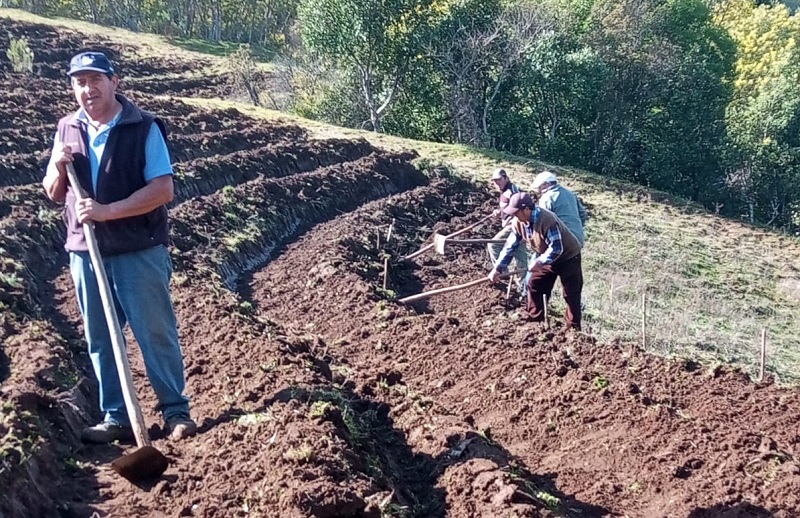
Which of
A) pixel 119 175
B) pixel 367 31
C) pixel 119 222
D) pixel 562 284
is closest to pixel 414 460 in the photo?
pixel 119 222

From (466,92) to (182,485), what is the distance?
27279 millimetres

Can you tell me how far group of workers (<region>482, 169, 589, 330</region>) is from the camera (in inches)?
350

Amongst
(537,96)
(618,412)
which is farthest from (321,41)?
(618,412)

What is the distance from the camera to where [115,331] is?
5.09 m

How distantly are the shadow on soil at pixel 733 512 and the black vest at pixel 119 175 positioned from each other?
3850 mm

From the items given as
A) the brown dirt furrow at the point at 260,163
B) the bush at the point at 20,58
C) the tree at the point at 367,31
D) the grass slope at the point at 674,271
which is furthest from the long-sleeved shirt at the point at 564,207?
the bush at the point at 20,58

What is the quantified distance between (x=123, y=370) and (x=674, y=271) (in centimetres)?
1379

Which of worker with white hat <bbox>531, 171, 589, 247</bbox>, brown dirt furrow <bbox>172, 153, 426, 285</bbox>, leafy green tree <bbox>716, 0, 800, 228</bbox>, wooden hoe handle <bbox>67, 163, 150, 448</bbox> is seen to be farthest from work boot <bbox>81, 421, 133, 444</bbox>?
leafy green tree <bbox>716, 0, 800, 228</bbox>

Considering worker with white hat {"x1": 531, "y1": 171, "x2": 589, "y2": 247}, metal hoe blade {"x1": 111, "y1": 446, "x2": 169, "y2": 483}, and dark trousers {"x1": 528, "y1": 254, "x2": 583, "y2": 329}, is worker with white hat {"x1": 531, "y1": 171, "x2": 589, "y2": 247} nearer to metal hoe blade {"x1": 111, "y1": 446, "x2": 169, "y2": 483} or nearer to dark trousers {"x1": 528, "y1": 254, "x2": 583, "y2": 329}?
dark trousers {"x1": 528, "y1": 254, "x2": 583, "y2": 329}

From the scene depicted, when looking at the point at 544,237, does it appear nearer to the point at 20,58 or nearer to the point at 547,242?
the point at 547,242

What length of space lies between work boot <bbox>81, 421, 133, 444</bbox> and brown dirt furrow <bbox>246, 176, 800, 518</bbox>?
2.69 m

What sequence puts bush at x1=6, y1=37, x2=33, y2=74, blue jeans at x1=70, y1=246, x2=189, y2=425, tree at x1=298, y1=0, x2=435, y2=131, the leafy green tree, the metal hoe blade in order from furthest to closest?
the leafy green tree, tree at x1=298, y1=0, x2=435, y2=131, bush at x1=6, y1=37, x2=33, y2=74, blue jeans at x1=70, y1=246, x2=189, y2=425, the metal hoe blade

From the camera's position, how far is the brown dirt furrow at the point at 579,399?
636 centimetres

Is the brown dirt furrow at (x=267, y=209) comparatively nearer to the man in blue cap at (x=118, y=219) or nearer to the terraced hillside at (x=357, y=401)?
the terraced hillside at (x=357, y=401)
